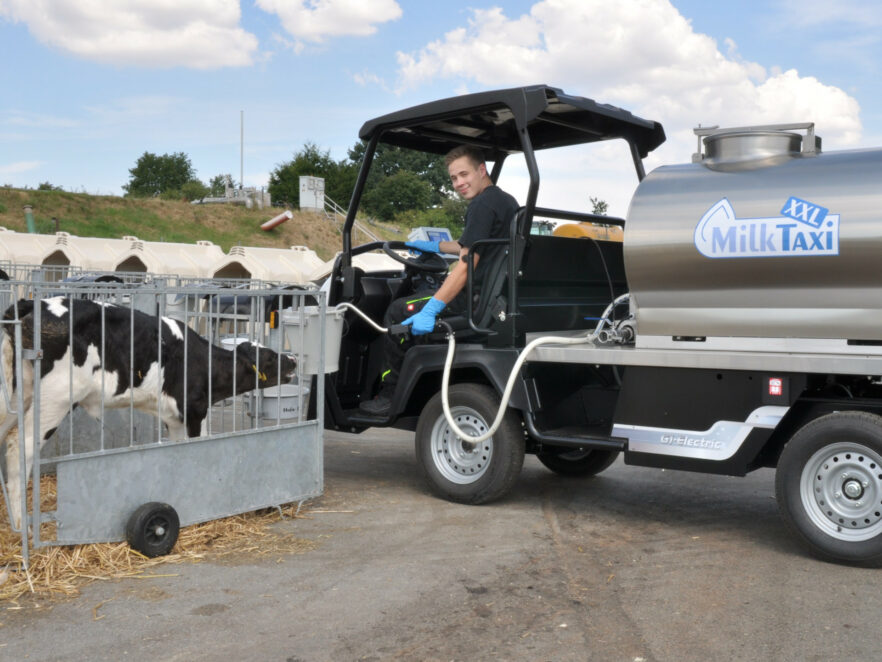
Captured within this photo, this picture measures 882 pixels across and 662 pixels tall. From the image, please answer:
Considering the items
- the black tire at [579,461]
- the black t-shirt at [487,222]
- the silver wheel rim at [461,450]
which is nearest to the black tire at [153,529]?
the silver wheel rim at [461,450]

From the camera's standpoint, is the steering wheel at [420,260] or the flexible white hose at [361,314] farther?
the steering wheel at [420,260]

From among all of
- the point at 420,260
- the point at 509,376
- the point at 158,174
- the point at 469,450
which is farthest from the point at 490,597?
the point at 158,174

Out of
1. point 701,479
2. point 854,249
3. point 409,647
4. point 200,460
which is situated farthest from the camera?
point 701,479

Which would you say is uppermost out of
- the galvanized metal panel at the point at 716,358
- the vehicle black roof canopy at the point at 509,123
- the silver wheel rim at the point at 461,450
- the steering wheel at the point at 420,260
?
the vehicle black roof canopy at the point at 509,123

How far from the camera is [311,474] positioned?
248 inches

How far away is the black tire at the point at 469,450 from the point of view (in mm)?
6133

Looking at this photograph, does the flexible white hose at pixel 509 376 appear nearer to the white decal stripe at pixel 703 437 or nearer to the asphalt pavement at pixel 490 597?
the asphalt pavement at pixel 490 597

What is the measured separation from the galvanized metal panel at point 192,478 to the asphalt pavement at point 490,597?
0.31 metres

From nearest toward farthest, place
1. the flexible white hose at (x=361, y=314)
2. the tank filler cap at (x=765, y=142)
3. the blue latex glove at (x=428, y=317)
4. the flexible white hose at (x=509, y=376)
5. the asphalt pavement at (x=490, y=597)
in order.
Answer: the asphalt pavement at (x=490, y=597)
the tank filler cap at (x=765, y=142)
the flexible white hose at (x=509, y=376)
the blue latex glove at (x=428, y=317)
the flexible white hose at (x=361, y=314)

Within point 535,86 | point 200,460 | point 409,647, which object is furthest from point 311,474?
point 535,86

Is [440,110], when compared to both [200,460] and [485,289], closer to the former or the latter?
[485,289]

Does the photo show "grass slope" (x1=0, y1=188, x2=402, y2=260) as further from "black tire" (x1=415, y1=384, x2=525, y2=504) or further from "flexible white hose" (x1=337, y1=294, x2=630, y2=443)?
"flexible white hose" (x1=337, y1=294, x2=630, y2=443)

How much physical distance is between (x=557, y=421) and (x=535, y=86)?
2.30 m

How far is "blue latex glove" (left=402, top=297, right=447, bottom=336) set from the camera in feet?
21.0
